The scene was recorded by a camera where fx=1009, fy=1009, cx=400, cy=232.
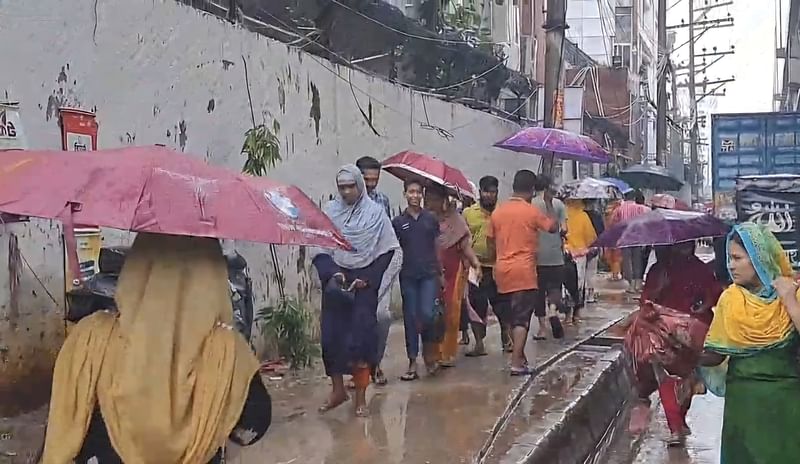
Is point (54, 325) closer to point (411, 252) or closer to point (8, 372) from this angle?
point (8, 372)

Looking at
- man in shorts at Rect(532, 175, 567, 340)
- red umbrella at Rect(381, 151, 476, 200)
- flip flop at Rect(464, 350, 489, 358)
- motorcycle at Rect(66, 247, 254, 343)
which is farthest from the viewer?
man in shorts at Rect(532, 175, 567, 340)

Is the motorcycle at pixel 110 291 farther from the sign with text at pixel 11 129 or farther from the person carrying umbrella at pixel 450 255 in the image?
the person carrying umbrella at pixel 450 255

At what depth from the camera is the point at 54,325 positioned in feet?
20.6

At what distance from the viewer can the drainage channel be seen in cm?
616

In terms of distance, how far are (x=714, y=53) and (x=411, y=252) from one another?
2066 inches

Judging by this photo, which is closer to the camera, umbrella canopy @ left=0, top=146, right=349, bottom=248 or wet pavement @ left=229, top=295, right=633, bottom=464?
Answer: umbrella canopy @ left=0, top=146, right=349, bottom=248

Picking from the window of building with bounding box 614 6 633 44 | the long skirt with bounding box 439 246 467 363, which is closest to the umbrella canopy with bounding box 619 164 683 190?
the long skirt with bounding box 439 246 467 363

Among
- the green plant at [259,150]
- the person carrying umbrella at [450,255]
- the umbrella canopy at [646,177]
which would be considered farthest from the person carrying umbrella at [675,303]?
the umbrella canopy at [646,177]

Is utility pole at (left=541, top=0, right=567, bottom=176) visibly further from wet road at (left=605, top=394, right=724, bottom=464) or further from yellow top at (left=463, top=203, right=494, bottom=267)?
wet road at (left=605, top=394, right=724, bottom=464)

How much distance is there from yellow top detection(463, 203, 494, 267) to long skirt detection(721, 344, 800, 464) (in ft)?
16.2

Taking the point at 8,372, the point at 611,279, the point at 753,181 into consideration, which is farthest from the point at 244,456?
the point at 611,279

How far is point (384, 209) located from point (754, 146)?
10.7m

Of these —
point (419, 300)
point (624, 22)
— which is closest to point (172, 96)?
point (419, 300)

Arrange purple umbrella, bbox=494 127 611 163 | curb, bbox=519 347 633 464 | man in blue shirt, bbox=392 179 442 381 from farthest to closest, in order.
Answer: purple umbrella, bbox=494 127 611 163 → man in blue shirt, bbox=392 179 442 381 → curb, bbox=519 347 633 464
